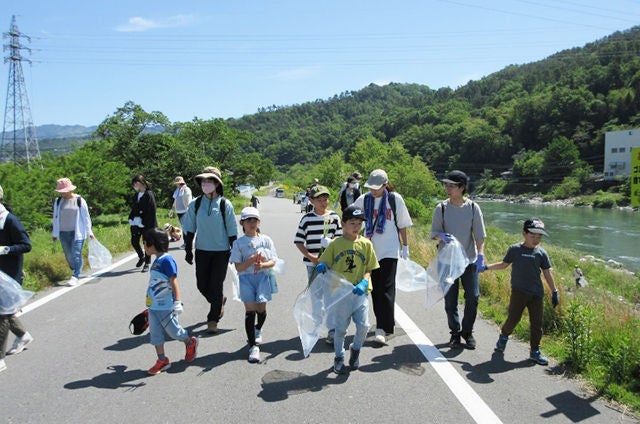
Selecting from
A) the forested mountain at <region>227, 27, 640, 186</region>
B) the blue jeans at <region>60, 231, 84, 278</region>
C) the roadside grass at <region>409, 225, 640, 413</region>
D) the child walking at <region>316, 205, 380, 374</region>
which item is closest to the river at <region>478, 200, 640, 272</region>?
the roadside grass at <region>409, 225, 640, 413</region>

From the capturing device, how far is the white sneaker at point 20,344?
15.8 feet

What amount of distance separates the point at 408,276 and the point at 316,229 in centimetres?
134

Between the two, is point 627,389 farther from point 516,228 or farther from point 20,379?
point 516,228

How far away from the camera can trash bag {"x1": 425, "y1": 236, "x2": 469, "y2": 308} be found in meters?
5.04

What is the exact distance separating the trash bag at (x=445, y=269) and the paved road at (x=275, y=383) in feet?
1.88

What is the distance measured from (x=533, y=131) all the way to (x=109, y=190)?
386 ft

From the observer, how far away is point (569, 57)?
549 ft

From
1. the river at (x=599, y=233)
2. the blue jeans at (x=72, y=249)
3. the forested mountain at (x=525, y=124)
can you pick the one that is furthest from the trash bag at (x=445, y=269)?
the forested mountain at (x=525, y=124)

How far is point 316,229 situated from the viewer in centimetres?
511

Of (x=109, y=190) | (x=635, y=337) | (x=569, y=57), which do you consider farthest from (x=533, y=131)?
(x=635, y=337)

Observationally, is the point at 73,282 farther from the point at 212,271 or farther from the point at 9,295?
the point at 212,271

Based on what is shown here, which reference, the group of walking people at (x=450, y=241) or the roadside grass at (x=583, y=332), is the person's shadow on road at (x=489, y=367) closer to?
the group of walking people at (x=450, y=241)

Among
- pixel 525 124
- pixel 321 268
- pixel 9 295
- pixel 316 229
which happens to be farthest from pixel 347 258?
pixel 525 124

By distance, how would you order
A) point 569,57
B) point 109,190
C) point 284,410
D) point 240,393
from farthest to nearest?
point 569,57 < point 109,190 < point 240,393 < point 284,410
